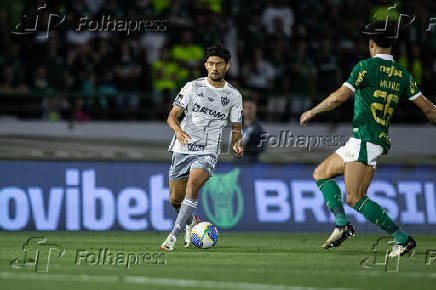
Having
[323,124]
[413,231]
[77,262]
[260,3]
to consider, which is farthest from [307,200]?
[260,3]

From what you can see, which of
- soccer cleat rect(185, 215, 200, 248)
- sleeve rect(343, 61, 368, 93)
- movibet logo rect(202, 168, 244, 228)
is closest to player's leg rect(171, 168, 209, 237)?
soccer cleat rect(185, 215, 200, 248)

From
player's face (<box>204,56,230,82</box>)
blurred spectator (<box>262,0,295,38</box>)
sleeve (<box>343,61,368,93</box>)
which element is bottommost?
sleeve (<box>343,61,368,93</box>)

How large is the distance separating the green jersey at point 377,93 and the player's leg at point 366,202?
0.21m

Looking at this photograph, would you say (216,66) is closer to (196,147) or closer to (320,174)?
(196,147)

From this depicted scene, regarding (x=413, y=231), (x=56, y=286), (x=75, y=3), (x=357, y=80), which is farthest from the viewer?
(x=75, y=3)

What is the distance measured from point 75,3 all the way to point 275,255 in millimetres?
11087

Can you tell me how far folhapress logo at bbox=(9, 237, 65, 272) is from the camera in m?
8.62

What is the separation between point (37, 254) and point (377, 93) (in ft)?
13.4

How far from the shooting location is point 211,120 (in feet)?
35.9

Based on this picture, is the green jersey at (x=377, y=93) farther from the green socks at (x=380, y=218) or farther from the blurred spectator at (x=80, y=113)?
the blurred spectator at (x=80, y=113)

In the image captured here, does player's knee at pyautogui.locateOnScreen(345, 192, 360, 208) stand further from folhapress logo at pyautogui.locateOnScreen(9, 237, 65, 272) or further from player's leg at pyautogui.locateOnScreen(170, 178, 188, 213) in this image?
folhapress logo at pyautogui.locateOnScreen(9, 237, 65, 272)

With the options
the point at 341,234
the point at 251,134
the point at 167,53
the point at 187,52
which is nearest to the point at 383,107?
the point at 341,234

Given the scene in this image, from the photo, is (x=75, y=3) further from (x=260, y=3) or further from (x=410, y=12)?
(x=410, y=12)

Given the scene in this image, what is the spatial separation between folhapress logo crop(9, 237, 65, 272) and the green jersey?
3.59 meters
